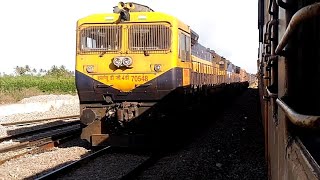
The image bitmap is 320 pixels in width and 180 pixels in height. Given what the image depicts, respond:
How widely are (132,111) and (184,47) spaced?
2.28 meters

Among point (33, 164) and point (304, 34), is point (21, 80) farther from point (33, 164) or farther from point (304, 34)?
point (304, 34)

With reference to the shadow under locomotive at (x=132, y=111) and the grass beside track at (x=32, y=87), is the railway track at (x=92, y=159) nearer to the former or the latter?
the shadow under locomotive at (x=132, y=111)

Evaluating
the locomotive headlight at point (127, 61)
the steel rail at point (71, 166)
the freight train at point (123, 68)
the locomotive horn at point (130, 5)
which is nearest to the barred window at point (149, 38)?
the freight train at point (123, 68)

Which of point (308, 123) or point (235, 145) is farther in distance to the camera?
point (235, 145)

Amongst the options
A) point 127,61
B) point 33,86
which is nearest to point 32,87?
point 33,86

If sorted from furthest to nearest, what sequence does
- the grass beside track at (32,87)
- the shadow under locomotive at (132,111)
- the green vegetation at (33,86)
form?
the green vegetation at (33,86) < the grass beside track at (32,87) < the shadow under locomotive at (132,111)

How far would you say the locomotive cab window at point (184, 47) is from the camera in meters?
9.06

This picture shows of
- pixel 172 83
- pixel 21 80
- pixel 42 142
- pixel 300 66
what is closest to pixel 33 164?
pixel 42 142

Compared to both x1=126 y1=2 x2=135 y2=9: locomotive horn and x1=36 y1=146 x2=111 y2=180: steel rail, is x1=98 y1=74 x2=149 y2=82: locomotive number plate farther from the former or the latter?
x1=126 y1=2 x2=135 y2=9: locomotive horn

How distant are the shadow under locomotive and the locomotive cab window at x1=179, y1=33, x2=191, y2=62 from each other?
54 centimetres

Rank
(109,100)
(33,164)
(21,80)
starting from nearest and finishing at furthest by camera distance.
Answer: (33,164), (109,100), (21,80)

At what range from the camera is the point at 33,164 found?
24.1 feet

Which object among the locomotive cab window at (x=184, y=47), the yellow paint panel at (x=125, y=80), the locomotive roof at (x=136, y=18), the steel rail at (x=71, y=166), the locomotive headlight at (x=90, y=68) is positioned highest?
the locomotive roof at (x=136, y=18)

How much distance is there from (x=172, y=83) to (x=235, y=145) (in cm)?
214
